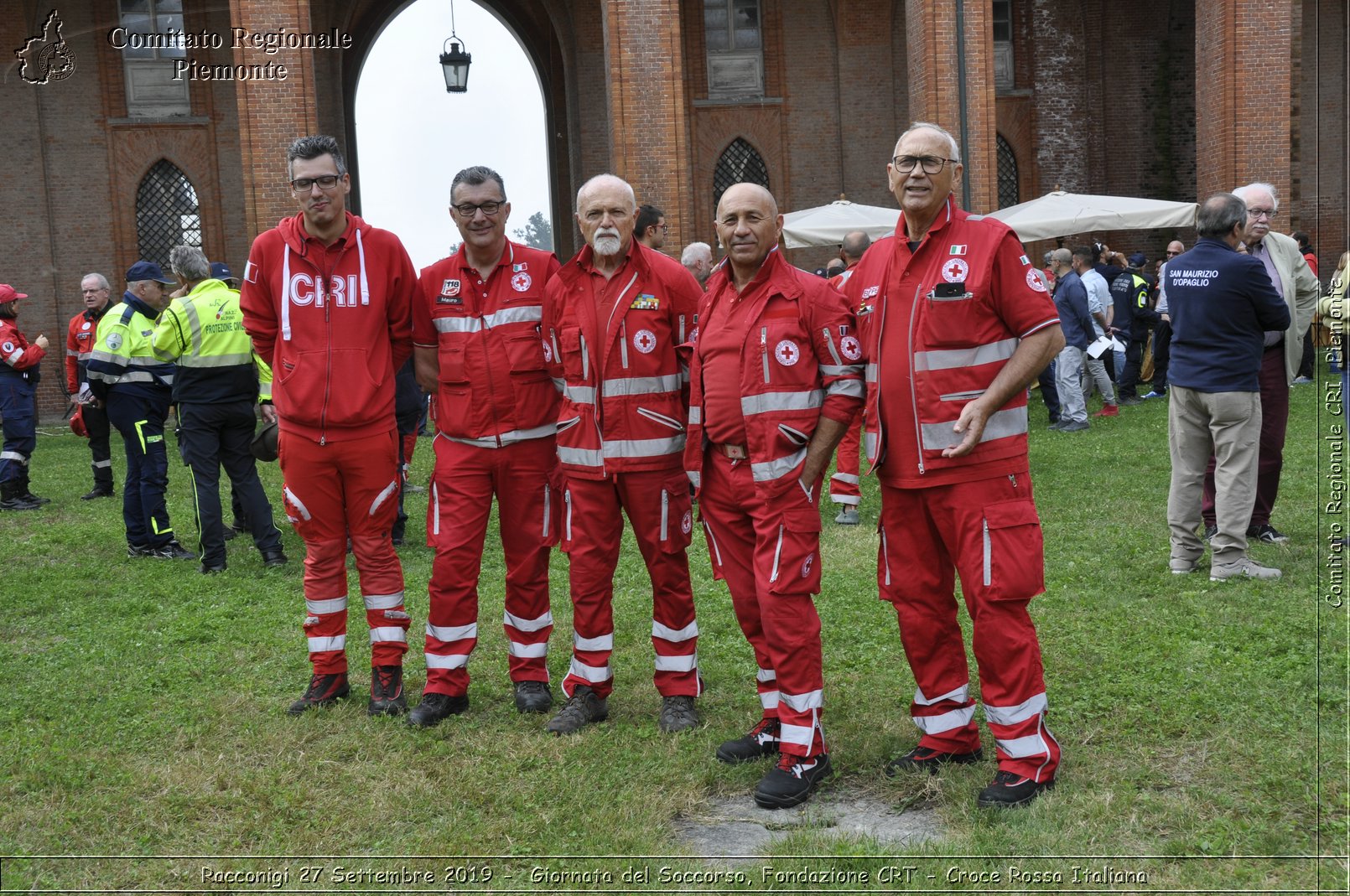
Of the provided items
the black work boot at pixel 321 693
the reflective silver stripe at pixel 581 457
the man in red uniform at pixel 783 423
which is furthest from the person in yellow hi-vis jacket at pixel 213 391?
the man in red uniform at pixel 783 423

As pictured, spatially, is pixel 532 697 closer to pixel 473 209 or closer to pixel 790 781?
pixel 790 781

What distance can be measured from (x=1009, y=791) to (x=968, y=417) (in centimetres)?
129

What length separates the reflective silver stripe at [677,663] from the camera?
4969 mm

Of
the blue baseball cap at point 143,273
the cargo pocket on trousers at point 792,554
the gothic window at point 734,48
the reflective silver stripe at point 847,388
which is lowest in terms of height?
the cargo pocket on trousers at point 792,554

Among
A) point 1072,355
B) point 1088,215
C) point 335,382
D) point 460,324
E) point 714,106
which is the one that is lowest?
point 1072,355

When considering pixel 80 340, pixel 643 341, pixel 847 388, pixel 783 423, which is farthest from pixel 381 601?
pixel 80 340

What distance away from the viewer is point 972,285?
3.91 m

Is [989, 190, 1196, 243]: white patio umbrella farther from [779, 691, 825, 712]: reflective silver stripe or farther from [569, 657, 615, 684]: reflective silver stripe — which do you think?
[779, 691, 825, 712]: reflective silver stripe

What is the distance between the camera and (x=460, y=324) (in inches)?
198

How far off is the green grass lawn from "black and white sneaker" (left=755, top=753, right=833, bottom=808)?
16 centimetres

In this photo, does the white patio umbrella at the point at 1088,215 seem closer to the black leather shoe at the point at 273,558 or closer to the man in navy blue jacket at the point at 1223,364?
the man in navy blue jacket at the point at 1223,364

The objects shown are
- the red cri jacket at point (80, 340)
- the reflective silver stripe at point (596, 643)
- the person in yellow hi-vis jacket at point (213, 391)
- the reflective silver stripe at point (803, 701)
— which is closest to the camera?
the reflective silver stripe at point (803, 701)

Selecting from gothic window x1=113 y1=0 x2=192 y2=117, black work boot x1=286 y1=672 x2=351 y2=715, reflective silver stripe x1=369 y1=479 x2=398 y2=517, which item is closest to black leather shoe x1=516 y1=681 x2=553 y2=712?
black work boot x1=286 y1=672 x2=351 y2=715

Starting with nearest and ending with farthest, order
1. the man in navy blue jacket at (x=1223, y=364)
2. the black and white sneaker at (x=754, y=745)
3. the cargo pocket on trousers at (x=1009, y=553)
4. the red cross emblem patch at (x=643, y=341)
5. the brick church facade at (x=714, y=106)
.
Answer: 1. the cargo pocket on trousers at (x=1009, y=553)
2. the black and white sneaker at (x=754, y=745)
3. the red cross emblem patch at (x=643, y=341)
4. the man in navy blue jacket at (x=1223, y=364)
5. the brick church facade at (x=714, y=106)
